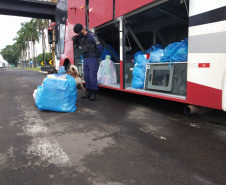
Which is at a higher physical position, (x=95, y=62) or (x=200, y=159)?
(x=95, y=62)

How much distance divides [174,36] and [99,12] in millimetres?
2818

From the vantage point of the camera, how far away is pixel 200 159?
2025 millimetres

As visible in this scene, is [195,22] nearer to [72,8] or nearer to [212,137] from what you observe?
[212,137]

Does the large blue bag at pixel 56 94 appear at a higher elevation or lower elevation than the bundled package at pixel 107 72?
lower

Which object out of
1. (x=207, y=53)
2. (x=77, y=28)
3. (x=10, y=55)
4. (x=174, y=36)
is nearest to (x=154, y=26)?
(x=174, y=36)

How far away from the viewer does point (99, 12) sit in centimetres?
462

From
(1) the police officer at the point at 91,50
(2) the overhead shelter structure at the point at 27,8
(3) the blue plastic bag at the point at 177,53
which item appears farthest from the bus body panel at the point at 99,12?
(2) the overhead shelter structure at the point at 27,8

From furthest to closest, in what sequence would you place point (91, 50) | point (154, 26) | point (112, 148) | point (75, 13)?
point (75, 13)
point (154, 26)
point (91, 50)
point (112, 148)

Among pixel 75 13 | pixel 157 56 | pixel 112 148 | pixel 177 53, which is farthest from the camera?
pixel 75 13

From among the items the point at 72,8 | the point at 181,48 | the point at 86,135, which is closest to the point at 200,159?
the point at 86,135

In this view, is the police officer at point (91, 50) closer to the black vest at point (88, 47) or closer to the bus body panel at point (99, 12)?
the black vest at point (88, 47)

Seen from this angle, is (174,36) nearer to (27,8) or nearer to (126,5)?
(126,5)

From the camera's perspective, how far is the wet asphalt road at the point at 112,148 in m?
1.71

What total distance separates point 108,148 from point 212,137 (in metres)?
1.48
